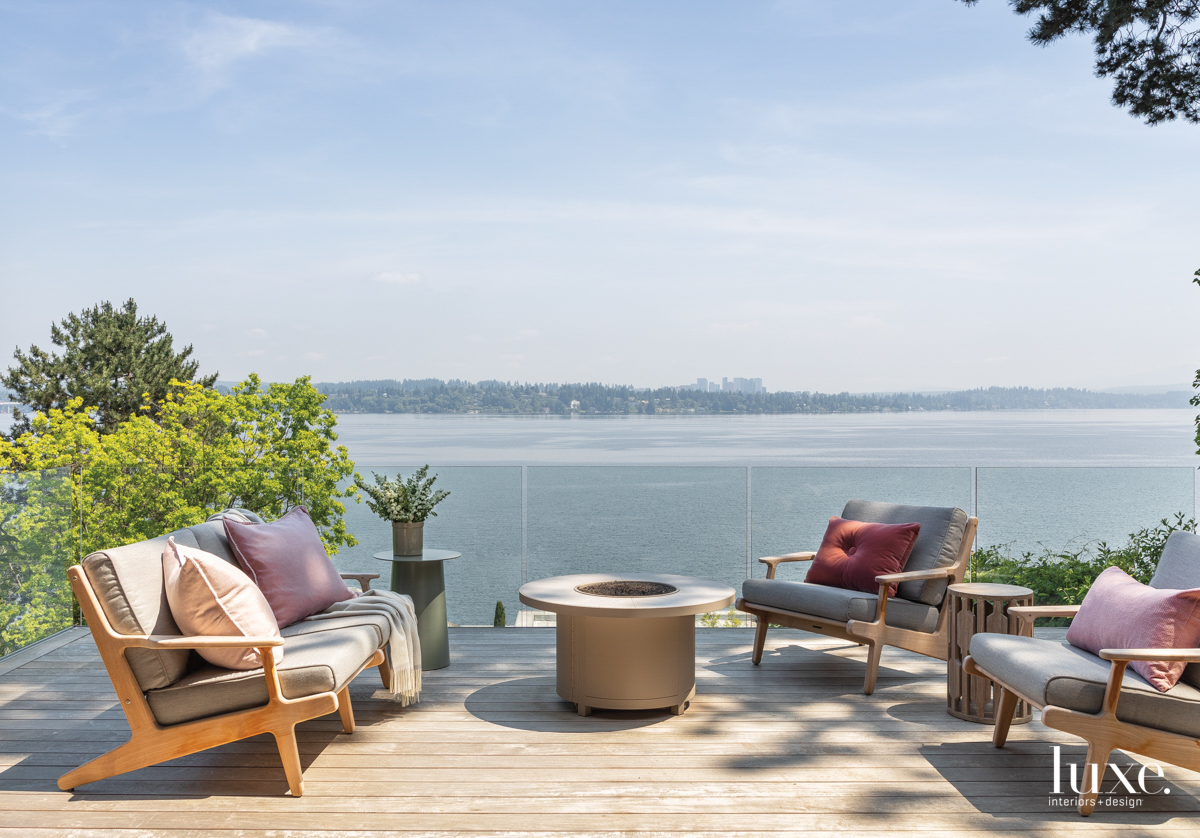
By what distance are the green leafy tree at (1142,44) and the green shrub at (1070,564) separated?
3.02m

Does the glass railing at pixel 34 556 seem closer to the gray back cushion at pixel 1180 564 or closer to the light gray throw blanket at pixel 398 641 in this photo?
the light gray throw blanket at pixel 398 641

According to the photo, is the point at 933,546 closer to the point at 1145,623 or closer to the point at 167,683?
the point at 1145,623

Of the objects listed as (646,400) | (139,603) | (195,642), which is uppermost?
(646,400)

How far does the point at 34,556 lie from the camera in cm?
474

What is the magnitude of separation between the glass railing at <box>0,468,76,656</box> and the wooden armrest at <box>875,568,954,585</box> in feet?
15.8

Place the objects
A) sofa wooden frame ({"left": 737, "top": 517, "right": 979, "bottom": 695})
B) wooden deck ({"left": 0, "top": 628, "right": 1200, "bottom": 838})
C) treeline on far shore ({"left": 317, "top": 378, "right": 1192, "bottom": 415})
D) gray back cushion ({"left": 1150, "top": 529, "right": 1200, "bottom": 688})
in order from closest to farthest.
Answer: wooden deck ({"left": 0, "top": 628, "right": 1200, "bottom": 838})
gray back cushion ({"left": 1150, "top": 529, "right": 1200, "bottom": 688})
sofa wooden frame ({"left": 737, "top": 517, "right": 979, "bottom": 695})
treeline on far shore ({"left": 317, "top": 378, "right": 1192, "bottom": 415})

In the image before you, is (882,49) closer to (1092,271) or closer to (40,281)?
(1092,271)

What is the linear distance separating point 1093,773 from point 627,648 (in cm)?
176

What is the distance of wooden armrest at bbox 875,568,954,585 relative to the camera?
13.0 ft

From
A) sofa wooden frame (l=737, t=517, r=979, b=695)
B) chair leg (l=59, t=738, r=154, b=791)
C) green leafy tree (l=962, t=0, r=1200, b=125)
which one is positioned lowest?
chair leg (l=59, t=738, r=154, b=791)

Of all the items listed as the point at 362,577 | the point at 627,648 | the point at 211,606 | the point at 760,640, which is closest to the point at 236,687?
the point at 211,606

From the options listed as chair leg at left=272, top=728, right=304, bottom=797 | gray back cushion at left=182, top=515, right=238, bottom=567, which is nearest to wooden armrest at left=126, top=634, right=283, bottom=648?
chair leg at left=272, top=728, right=304, bottom=797

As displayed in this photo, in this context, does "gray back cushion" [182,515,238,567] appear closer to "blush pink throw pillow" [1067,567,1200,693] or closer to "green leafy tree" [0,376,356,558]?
"green leafy tree" [0,376,356,558]

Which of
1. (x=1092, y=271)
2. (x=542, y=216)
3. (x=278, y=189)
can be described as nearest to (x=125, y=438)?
(x=278, y=189)
